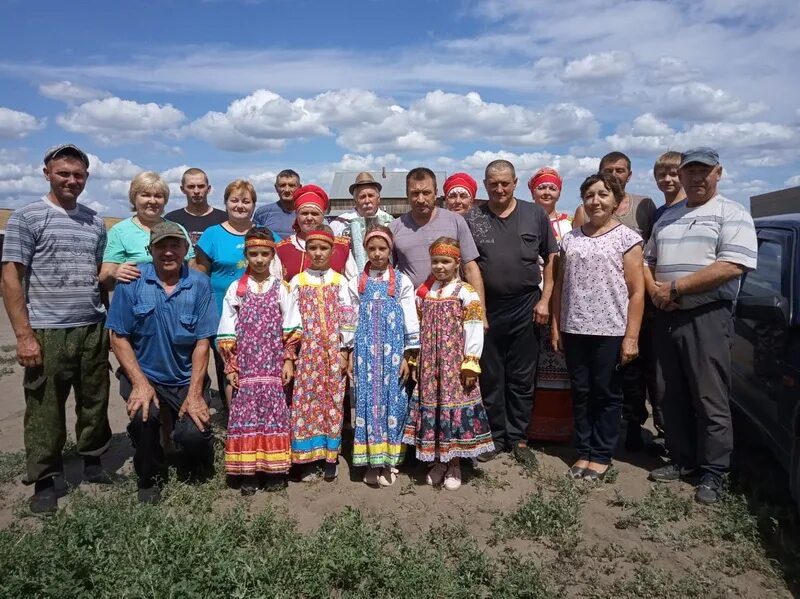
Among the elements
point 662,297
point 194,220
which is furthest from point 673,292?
point 194,220

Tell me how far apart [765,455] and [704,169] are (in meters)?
2.18

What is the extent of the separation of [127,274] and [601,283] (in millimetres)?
3218

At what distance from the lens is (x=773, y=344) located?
3.59m

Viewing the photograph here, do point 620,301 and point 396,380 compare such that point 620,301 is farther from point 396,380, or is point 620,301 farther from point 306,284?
point 306,284

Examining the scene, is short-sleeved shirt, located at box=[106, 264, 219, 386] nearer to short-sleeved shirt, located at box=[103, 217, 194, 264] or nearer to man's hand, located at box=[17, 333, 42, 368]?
short-sleeved shirt, located at box=[103, 217, 194, 264]

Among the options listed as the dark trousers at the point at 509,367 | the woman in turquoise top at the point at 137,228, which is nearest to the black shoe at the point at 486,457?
the dark trousers at the point at 509,367

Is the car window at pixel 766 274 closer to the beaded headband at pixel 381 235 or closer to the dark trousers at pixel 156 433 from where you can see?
the beaded headband at pixel 381 235

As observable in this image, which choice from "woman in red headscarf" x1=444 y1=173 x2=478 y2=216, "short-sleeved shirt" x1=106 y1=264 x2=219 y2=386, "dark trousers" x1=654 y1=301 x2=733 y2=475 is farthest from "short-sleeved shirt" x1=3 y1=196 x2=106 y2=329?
"dark trousers" x1=654 y1=301 x2=733 y2=475

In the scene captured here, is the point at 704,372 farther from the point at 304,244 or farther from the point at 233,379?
the point at 233,379

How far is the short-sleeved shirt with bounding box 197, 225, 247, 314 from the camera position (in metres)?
4.74

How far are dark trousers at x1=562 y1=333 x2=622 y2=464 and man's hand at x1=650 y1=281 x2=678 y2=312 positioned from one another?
0.35 m

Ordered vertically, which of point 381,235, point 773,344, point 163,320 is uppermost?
point 381,235

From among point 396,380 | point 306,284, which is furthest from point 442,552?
point 306,284

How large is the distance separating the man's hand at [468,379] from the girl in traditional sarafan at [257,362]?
47.6 inches
